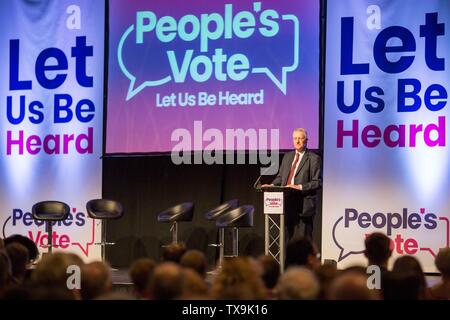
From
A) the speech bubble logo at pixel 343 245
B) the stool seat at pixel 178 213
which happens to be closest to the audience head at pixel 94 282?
the stool seat at pixel 178 213

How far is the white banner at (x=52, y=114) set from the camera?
34.1 feet

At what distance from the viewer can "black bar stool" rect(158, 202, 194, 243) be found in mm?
9203

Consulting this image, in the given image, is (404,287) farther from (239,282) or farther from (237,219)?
(237,219)

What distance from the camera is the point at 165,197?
10102mm

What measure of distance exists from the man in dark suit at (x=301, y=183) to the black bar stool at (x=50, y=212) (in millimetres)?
2895

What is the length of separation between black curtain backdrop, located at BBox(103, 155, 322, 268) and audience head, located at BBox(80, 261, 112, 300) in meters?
6.14

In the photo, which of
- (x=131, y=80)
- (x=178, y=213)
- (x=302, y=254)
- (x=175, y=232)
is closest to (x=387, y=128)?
(x=178, y=213)

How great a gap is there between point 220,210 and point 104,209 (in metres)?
1.48

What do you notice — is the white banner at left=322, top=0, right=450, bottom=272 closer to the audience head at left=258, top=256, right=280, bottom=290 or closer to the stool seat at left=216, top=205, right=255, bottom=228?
the stool seat at left=216, top=205, right=255, bottom=228

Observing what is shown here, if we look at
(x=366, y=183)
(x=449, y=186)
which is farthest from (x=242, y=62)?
(x=449, y=186)

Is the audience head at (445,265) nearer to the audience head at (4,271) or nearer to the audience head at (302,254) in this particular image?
the audience head at (302,254)

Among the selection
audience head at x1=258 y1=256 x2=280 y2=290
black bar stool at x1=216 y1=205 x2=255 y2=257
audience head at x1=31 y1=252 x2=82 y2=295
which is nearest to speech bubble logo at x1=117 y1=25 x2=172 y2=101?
black bar stool at x1=216 y1=205 x2=255 y2=257
